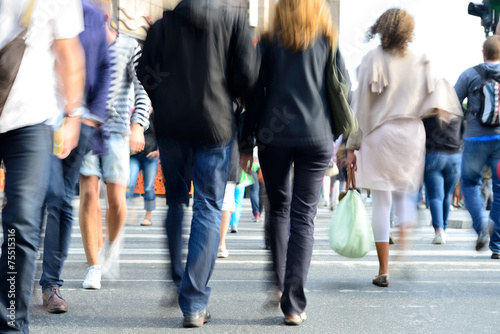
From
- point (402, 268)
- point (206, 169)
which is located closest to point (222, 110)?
point (206, 169)

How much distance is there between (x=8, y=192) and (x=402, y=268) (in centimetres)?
408

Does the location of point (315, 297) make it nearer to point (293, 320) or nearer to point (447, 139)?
point (293, 320)

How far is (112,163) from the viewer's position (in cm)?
529

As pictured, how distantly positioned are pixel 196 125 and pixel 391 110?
6.51ft

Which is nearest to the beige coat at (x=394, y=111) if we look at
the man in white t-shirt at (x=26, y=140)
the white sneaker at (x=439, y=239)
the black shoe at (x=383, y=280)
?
the black shoe at (x=383, y=280)

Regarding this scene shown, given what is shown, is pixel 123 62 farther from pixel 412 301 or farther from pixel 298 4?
pixel 412 301

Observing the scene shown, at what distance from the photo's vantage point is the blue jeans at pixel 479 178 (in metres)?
7.31

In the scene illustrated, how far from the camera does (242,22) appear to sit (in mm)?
4070

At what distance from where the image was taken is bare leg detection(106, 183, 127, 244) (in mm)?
5434

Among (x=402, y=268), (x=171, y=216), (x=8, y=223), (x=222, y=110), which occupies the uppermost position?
(x=222, y=110)

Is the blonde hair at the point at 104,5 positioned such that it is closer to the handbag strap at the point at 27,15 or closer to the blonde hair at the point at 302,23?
the blonde hair at the point at 302,23

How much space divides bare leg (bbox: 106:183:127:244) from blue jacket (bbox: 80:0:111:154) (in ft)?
3.47

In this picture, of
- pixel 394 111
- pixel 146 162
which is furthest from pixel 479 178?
pixel 146 162

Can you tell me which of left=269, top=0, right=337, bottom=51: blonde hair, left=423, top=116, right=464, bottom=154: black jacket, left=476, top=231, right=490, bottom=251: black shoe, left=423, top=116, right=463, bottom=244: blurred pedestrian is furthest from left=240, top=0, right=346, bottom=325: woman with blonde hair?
left=423, top=116, right=463, bottom=244: blurred pedestrian
